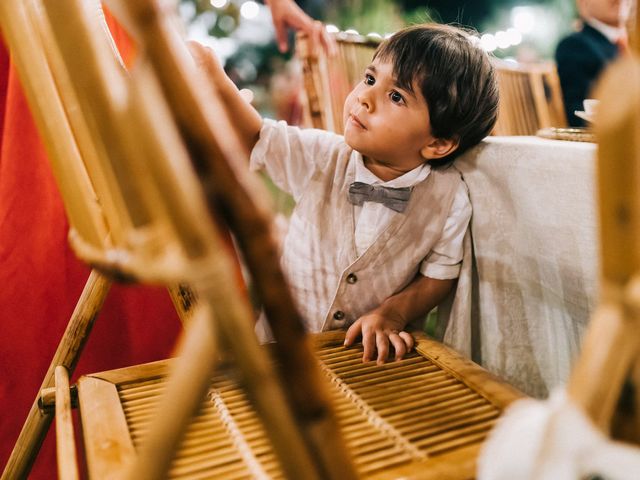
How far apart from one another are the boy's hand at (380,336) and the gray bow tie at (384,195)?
0.19m

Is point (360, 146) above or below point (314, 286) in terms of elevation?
above

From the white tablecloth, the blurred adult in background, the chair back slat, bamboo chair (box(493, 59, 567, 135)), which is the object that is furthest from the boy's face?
bamboo chair (box(493, 59, 567, 135))

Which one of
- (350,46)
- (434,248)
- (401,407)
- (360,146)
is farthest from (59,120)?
(350,46)

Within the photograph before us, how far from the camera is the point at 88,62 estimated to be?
0.90 feet

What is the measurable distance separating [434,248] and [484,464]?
69 cm

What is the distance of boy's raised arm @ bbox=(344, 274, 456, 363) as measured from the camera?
0.75 metres

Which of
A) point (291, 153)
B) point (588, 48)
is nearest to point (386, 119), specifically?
point (291, 153)

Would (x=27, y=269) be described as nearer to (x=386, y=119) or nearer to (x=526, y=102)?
(x=386, y=119)

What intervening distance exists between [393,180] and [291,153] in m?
0.20

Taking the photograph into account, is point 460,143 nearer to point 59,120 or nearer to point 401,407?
point 401,407

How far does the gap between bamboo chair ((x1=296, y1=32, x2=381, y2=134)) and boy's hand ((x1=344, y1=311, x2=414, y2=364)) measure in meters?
0.64

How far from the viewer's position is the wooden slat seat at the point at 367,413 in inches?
19.9

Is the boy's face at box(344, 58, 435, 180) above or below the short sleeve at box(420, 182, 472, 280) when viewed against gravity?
above

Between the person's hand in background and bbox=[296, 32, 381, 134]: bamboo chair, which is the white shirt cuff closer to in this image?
bbox=[296, 32, 381, 134]: bamboo chair
